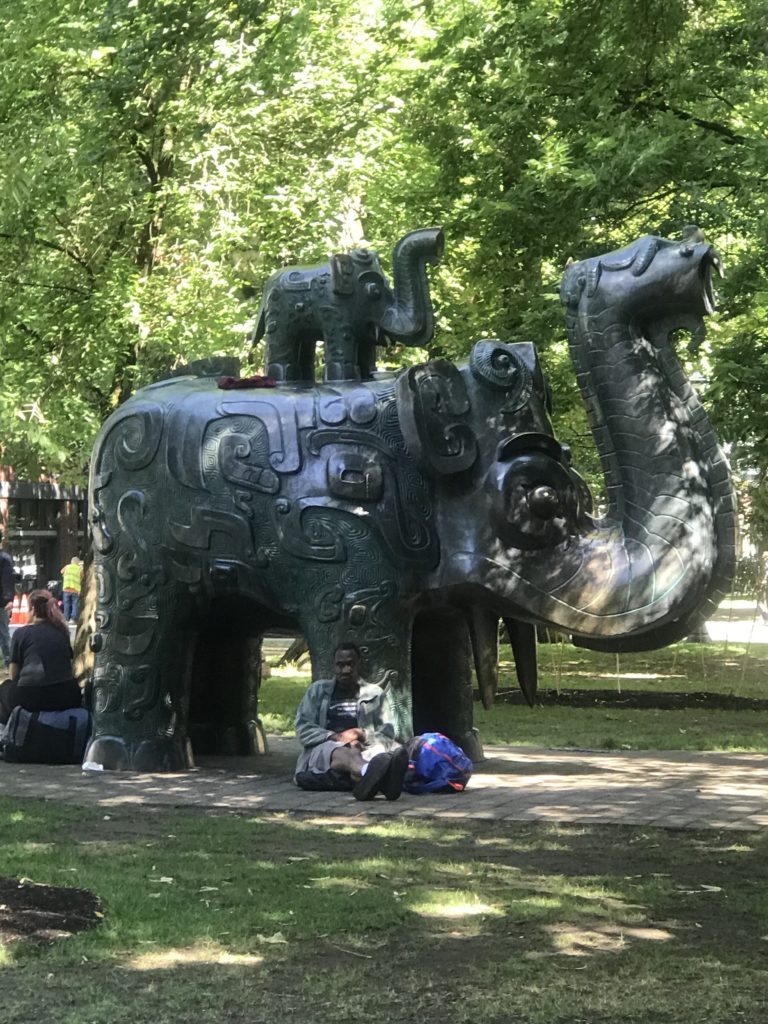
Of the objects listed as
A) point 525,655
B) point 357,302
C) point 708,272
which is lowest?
point 525,655

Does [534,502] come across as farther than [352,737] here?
Yes

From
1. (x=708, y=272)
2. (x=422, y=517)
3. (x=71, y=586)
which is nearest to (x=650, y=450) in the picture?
(x=708, y=272)

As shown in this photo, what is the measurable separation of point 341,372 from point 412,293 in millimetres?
715

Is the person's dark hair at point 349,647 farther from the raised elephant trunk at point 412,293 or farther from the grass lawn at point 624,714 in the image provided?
the grass lawn at point 624,714

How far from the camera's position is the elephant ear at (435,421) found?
11062mm

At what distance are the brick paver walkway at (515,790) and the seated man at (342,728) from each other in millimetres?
151

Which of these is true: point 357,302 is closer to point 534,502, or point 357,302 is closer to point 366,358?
point 366,358

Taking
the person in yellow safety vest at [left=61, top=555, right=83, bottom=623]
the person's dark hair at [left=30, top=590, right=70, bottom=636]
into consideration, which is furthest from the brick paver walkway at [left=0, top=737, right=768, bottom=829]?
the person in yellow safety vest at [left=61, top=555, right=83, bottom=623]

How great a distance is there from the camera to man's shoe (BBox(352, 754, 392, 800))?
1023cm

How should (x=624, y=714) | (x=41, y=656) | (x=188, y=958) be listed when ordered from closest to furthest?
(x=188, y=958) → (x=41, y=656) → (x=624, y=714)

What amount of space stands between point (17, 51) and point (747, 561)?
23.5 metres

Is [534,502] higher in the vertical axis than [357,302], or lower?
lower

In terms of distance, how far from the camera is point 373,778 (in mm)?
10250

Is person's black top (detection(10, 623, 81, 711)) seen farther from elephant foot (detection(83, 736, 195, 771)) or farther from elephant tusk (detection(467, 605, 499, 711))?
elephant tusk (detection(467, 605, 499, 711))
